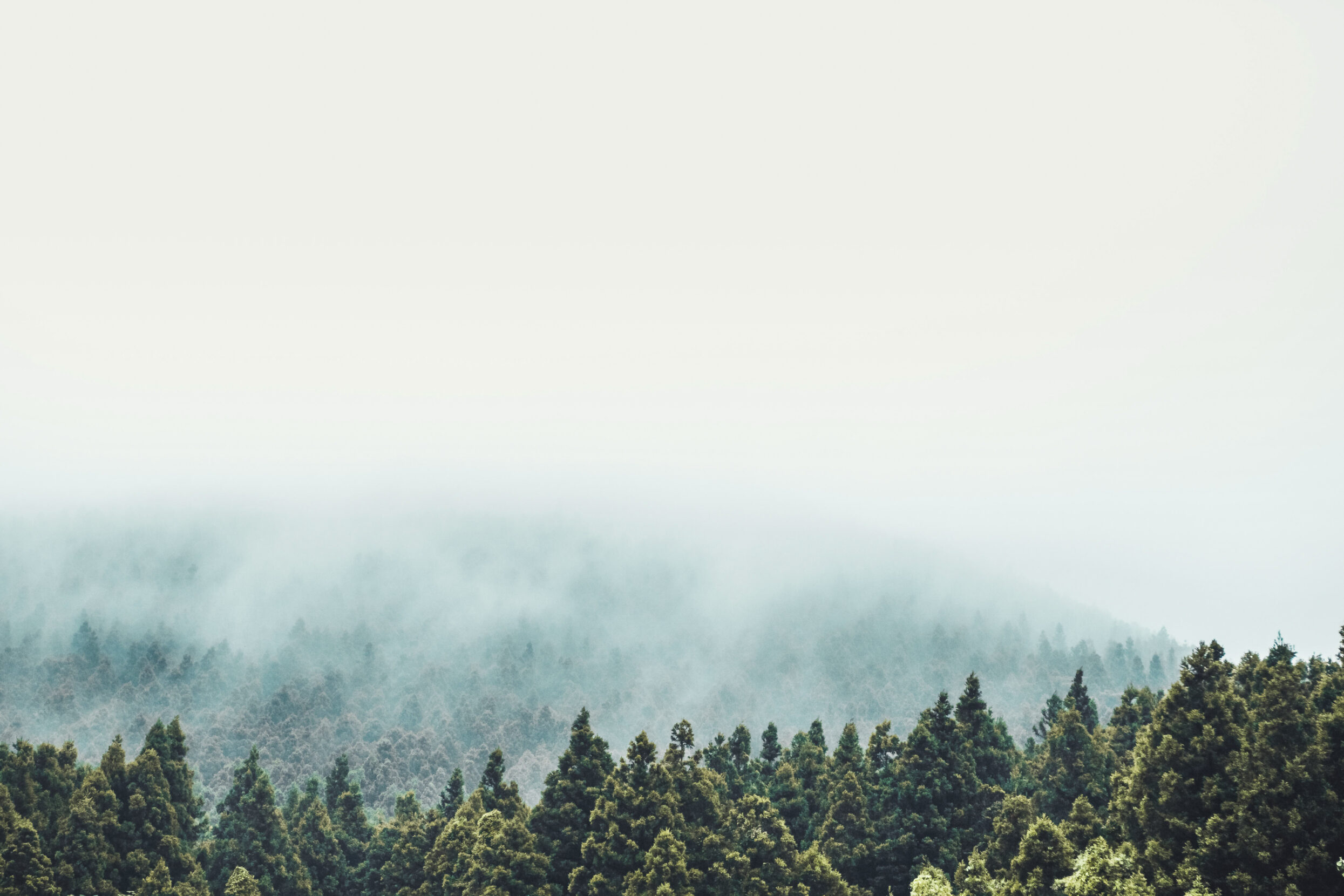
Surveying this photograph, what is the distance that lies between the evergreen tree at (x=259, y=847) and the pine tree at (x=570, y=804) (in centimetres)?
1962

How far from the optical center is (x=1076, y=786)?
2248 inches

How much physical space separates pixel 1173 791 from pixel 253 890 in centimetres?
5211

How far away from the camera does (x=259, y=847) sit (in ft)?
185

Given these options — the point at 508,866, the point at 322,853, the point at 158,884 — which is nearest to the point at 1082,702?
the point at 508,866

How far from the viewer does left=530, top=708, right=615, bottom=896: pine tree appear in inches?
1984

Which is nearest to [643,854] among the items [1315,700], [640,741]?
[640,741]

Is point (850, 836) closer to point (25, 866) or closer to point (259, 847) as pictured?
point (259, 847)

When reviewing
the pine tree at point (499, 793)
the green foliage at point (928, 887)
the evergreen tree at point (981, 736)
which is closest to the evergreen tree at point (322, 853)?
the pine tree at point (499, 793)

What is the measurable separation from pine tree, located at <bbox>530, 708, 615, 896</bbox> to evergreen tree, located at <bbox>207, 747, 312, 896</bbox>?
1962cm

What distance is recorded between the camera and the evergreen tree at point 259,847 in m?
56.0

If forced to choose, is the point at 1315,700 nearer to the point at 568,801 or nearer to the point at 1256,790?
the point at 1256,790

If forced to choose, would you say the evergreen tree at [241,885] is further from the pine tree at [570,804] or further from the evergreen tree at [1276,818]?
the evergreen tree at [1276,818]

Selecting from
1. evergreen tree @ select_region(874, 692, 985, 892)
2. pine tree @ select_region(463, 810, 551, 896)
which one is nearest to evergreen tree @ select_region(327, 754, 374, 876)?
pine tree @ select_region(463, 810, 551, 896)

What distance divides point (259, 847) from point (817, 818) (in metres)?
40.7
